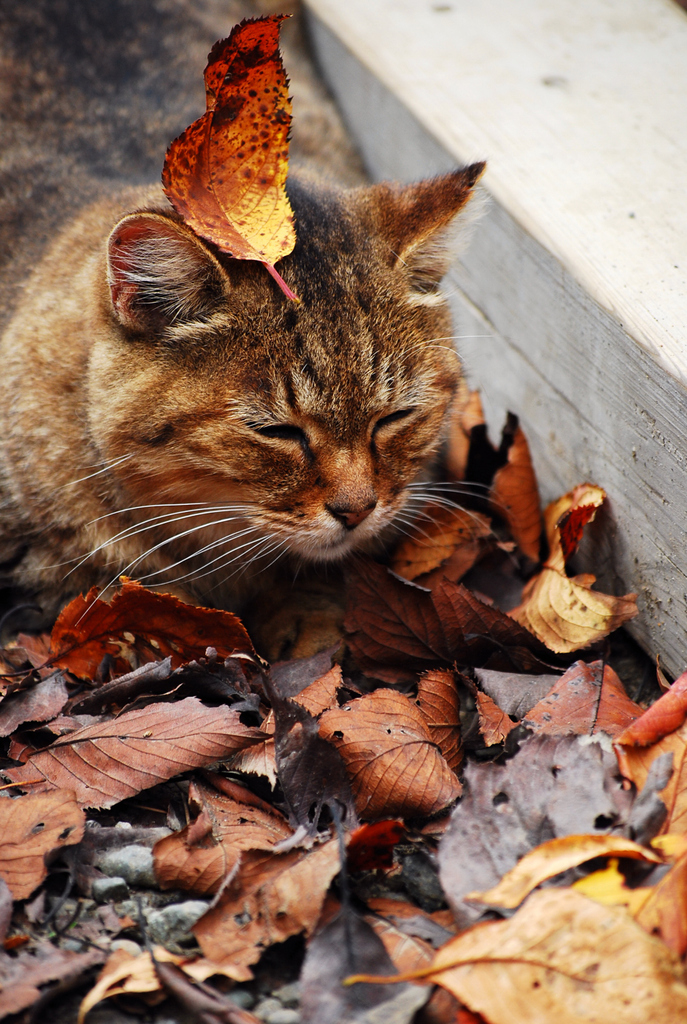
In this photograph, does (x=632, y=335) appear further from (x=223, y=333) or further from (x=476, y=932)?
(x=476, y=932)

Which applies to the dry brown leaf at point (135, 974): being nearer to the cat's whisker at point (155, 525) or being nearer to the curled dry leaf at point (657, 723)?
the curled dry leaf at point (657, 723)

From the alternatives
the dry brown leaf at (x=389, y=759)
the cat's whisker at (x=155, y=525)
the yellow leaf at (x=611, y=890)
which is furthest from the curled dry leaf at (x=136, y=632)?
the yellow leaf at (x=611, y=890)

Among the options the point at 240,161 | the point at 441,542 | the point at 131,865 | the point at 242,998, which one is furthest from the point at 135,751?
the point at 240,161

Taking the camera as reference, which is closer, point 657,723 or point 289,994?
point 289,994

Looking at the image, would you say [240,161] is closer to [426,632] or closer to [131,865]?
[426,632]

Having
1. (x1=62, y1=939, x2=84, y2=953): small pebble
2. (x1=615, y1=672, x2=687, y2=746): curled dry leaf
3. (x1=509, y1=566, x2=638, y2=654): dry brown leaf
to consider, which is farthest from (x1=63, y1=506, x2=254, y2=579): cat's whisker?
(x1=615, y1=672, x2=687, y2=746): curled dry leaf

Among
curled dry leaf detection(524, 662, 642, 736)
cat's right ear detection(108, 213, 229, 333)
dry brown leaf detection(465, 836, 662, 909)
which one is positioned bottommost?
curled dry leaf detection(524, 662, 642, 736)

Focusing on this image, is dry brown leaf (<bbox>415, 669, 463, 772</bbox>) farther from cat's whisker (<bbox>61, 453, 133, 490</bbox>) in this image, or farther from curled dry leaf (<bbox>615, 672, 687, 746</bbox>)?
cat's whisker (<bbox>61, 453, 133, 490</bbox>)
